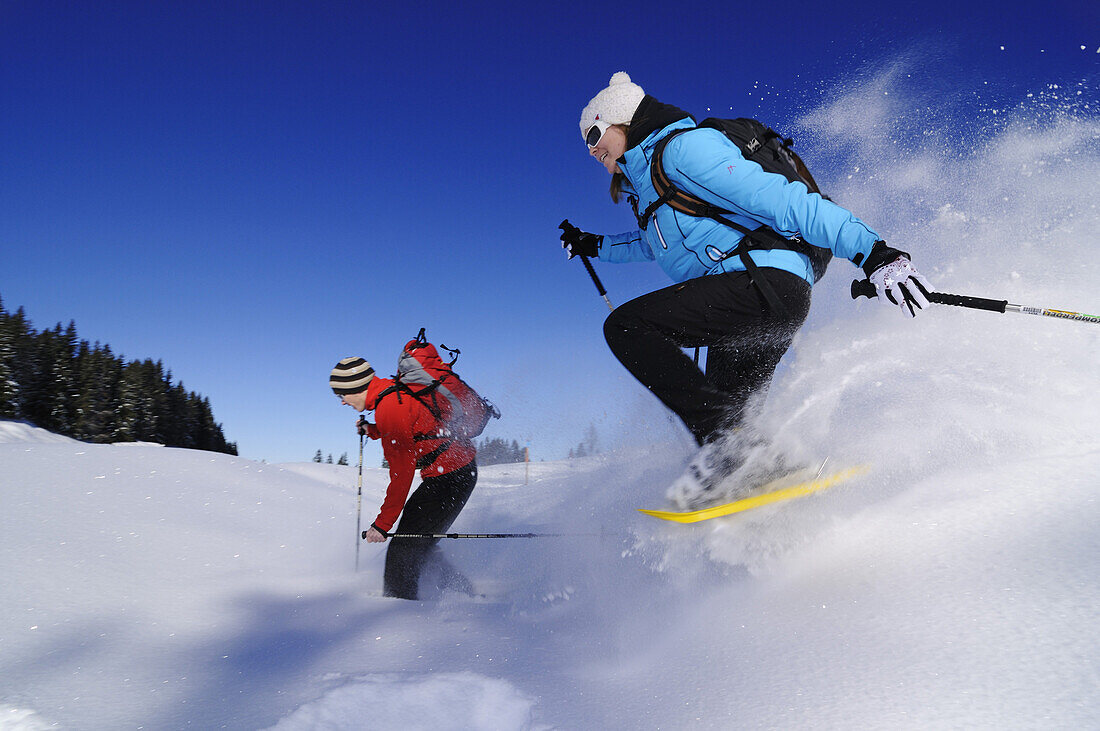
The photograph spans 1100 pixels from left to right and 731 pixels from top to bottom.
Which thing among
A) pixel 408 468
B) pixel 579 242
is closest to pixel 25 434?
pixel 408 468

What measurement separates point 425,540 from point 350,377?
146 centimetres

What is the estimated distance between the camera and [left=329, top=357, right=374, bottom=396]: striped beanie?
437 centimetres

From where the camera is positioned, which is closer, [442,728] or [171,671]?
[442,728]

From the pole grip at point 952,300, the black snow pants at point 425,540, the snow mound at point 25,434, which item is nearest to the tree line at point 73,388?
the snow mound at point 25,434

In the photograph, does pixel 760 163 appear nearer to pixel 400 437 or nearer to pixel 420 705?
pixel 420 705

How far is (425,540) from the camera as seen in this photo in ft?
15.3

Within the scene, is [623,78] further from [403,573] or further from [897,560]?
[403,573]

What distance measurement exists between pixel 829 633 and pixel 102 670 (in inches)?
120

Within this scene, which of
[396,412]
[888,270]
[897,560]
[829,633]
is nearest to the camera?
[829,633]

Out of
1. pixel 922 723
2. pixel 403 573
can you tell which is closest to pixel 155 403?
pixel 403 573

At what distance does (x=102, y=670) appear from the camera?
8.40 ft

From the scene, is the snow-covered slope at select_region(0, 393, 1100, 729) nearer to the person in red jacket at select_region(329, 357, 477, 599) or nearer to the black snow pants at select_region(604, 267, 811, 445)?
the person in red jacket at select_region(329, 357, 477, 599)

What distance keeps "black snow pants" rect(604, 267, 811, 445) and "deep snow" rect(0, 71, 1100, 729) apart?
0.26 metres

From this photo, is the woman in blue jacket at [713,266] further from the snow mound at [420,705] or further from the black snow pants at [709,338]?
the snow mound at [420,705]
